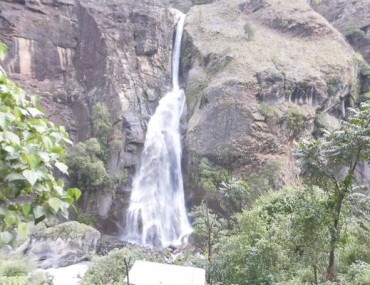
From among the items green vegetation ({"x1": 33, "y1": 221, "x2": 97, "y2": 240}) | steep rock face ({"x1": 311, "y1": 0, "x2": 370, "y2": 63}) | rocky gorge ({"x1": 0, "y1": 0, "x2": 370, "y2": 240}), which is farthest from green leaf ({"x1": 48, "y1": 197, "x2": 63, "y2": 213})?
steep rock face ({"x1": 311, "y1": 0, "x2": 370, "y2": 63})

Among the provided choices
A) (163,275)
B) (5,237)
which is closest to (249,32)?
(163,275)

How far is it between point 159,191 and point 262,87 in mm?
8480

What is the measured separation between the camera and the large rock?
1309cm

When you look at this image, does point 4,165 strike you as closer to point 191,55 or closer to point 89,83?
point 89,83

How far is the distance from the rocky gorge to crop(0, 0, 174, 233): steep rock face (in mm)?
71

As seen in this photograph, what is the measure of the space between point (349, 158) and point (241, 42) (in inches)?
777

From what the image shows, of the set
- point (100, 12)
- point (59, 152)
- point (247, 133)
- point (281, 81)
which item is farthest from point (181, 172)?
point (59, 152)

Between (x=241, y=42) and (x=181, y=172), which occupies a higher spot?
(x=241, y=42)

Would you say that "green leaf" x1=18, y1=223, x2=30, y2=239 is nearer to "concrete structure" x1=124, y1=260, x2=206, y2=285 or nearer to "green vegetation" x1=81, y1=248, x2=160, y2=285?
"concrete structure" x1=124, y1=260, x2=206, y2=285

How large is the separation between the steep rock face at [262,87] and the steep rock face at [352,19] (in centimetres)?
225

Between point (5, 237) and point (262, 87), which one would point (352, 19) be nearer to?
point (262, 87)

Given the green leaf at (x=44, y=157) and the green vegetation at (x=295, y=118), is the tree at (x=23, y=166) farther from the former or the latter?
the green vegetation at (x=295, y=118)

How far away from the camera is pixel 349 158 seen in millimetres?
7043

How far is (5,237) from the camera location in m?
1.70
